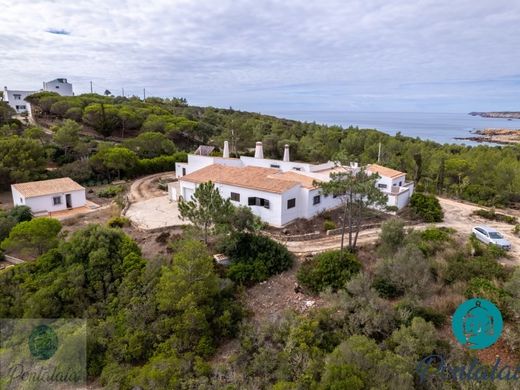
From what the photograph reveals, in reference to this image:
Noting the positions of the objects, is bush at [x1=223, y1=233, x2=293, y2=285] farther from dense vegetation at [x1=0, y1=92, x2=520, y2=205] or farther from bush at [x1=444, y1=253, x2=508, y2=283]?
bush at [x1=444, y1=253, x2=508, y2=283]

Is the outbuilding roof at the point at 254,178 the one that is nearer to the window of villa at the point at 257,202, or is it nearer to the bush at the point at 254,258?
the window of villa at the point at 257,202

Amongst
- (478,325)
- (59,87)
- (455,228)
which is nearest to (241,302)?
(478,325)

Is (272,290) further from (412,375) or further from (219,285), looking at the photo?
(412,375)

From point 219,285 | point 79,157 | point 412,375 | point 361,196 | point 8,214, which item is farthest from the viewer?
point 79,157

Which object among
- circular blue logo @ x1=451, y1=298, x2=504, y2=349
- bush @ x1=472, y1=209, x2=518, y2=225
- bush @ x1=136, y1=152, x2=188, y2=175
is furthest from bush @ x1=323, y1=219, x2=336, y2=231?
bush @ x1=136, y1=152, x2=188, y2=175

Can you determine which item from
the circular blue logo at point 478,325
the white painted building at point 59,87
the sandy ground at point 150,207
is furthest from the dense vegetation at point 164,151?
the white painted building at point 59,87

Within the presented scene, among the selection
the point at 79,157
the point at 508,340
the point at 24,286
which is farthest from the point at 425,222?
the point at 79,157
